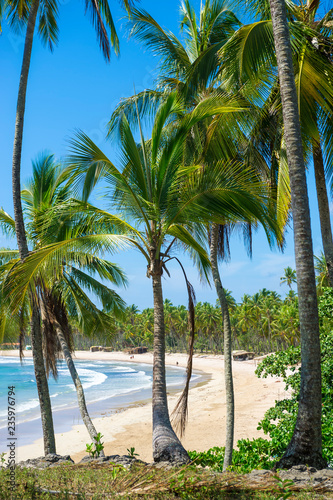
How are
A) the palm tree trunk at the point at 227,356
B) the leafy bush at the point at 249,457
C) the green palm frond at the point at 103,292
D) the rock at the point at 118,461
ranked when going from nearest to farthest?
the rock at the point at 118,461 → the leafy bush at the point at 249,457 → the palm tree trunk at the point at 227,356 → the green palm frond at the point at 103,292

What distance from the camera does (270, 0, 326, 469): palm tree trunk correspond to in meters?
4.79

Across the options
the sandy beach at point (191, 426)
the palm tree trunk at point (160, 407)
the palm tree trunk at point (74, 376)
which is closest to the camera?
the palm tree trunk at point (160, 407)

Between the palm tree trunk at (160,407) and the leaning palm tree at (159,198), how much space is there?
0.02 m

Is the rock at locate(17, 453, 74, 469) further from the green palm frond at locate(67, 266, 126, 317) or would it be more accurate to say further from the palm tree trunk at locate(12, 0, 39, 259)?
the green palm frond at locate(67, 266, 126, 317)

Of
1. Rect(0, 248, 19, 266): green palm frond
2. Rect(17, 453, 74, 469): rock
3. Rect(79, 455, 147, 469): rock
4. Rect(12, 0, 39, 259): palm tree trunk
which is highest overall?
Rect(12, 0, 39, 259): palm tree trunk

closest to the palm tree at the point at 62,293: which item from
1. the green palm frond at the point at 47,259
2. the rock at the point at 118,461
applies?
the green palm frond at the point at 47,259

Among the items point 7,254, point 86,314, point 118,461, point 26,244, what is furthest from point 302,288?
point 7,254

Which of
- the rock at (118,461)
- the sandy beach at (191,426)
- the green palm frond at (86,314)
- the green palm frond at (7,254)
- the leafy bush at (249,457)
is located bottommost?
the sandy beach at (191,426)

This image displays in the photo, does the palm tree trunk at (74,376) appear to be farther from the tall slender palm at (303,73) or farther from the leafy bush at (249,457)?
the tall slender palm at (303,73)

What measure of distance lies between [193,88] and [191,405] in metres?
20.7

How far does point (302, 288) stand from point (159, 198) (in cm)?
282

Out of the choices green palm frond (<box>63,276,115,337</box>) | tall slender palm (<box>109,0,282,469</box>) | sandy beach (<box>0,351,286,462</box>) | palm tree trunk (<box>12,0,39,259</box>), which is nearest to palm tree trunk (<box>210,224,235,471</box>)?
tall slender palm (<box>109,0,282,469</box>)

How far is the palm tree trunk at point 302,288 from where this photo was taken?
15.7 feet

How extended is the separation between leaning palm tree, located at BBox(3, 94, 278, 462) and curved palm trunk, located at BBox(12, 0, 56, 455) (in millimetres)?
1298
